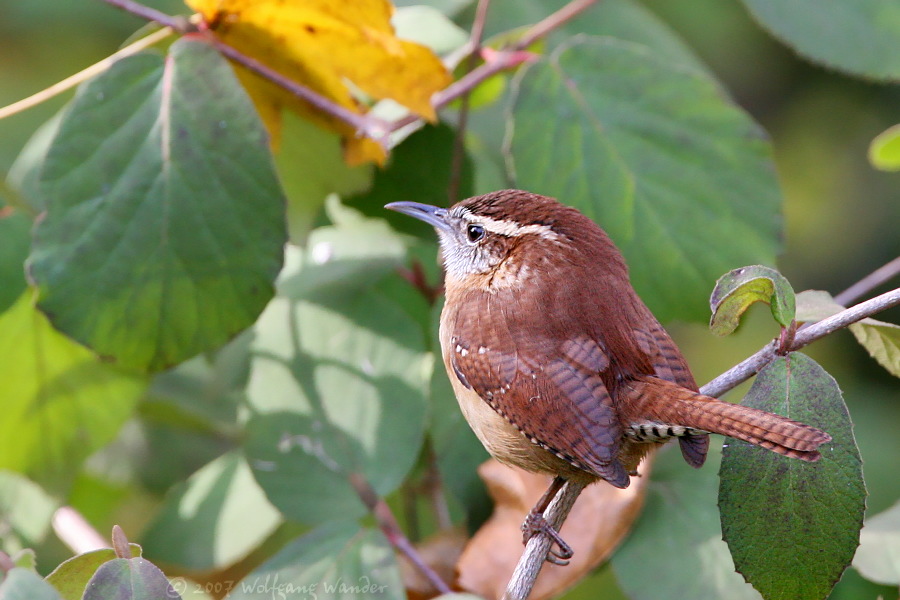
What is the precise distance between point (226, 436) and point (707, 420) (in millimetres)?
1531

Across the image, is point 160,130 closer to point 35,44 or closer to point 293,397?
point 293,397

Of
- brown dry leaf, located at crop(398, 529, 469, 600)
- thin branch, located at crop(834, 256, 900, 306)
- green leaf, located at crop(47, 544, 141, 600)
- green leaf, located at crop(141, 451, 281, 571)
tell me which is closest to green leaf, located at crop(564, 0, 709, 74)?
thin branch, located at crop(834, 256, 900, 306)

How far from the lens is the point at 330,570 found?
6.44 feet

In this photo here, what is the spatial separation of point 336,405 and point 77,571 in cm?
79

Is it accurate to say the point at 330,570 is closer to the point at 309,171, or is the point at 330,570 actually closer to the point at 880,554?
the point at 309,171

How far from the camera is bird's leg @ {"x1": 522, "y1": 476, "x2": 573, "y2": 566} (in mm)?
1887

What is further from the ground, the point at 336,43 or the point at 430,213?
the point at 336,43

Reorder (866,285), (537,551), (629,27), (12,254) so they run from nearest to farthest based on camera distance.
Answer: (537,551)
(12,254)
(866,285)
(629,27)

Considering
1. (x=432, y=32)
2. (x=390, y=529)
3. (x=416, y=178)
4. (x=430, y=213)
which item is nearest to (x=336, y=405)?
(x=390, y=529)

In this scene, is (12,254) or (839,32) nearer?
(12,254)

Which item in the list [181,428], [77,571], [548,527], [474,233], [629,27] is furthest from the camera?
[629,27]

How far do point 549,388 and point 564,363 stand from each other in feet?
0.20

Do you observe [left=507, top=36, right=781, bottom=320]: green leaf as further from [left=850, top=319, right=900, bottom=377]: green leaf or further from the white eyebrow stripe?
[left=850, top=319, right=900, bottom=377]: green leaf

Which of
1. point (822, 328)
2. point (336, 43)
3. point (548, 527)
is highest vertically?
point (336, 43)
